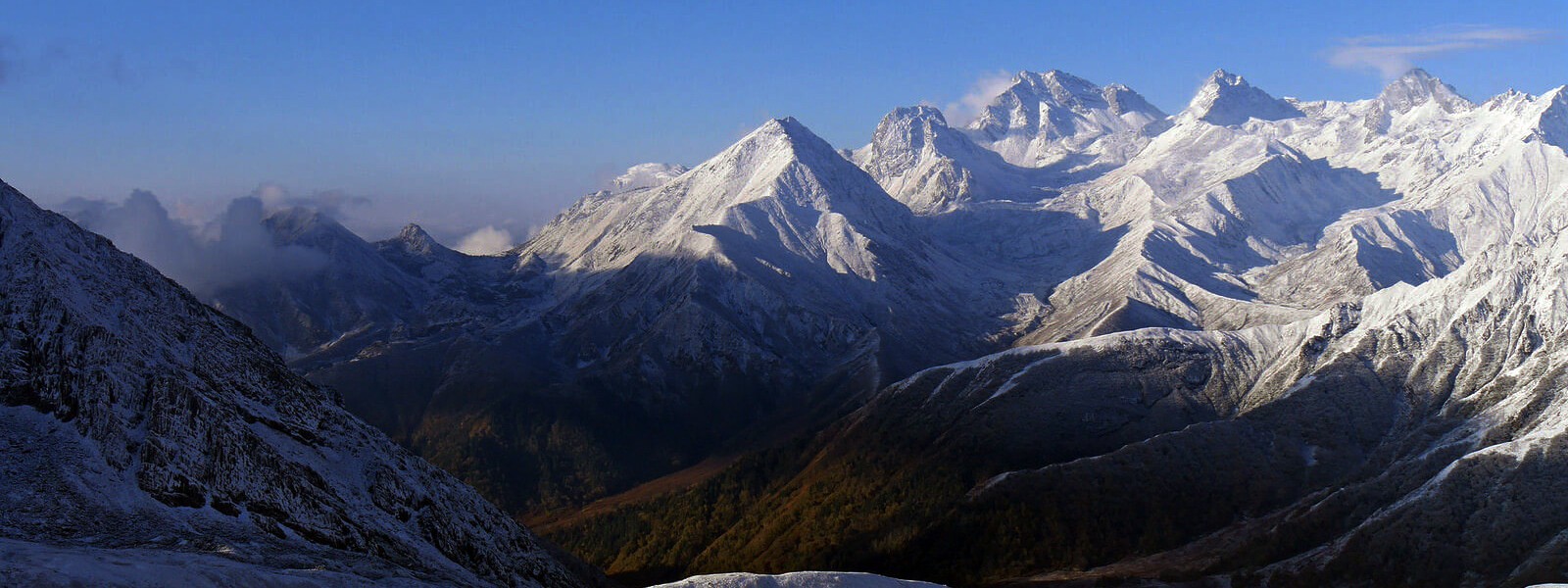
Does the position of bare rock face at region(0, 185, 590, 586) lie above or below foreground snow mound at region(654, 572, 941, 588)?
above

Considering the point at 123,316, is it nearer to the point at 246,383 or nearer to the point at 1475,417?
the point at 246,383

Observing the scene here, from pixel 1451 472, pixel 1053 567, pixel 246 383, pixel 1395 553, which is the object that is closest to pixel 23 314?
pixel 246 383

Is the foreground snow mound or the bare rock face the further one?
the foreground snow mound

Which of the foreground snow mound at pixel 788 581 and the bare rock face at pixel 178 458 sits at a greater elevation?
the bare rock face at pixel 178 458

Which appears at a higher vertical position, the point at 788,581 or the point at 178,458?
the point at 178,458

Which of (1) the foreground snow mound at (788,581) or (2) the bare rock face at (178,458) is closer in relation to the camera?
(2) the bare rock face at (178,458)
